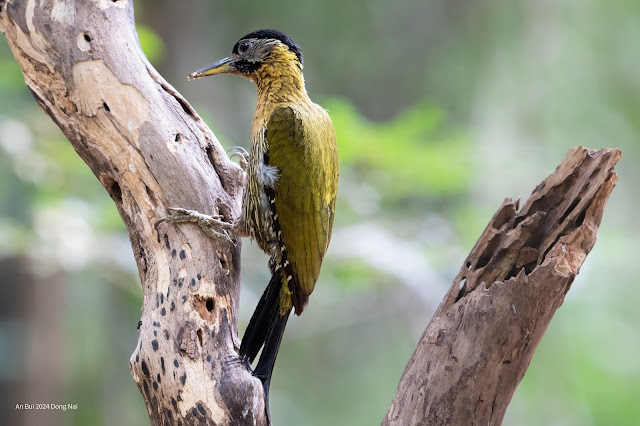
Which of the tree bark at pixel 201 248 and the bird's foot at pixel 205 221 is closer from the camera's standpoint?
the tree bark at pixel 201 248

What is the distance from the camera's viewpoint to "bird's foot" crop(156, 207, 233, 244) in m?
2.25

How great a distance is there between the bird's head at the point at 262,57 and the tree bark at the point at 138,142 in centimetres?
51

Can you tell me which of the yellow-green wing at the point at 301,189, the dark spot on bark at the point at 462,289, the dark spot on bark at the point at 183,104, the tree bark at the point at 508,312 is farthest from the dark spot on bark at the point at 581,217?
the dark spot on bark at the point at 183,104

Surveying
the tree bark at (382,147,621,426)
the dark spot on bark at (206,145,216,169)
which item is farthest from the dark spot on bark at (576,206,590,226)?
the dark spot on bark at (206,145,216,169)

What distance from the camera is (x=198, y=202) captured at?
7.72ft

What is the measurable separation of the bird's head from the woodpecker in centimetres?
11

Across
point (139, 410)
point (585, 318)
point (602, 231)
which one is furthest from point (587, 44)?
point (139, 410)

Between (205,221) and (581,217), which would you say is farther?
(205,221)

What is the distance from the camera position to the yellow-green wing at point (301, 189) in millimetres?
2498

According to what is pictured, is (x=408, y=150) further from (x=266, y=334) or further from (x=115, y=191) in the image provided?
(x=115, y=191)

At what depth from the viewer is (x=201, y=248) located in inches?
90.0

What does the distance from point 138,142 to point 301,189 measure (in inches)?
25.0

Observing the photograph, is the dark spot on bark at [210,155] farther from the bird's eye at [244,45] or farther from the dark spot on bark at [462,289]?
the dark spot on bark at [462,289]

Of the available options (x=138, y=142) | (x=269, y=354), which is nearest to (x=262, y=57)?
(x=138, y=142)
